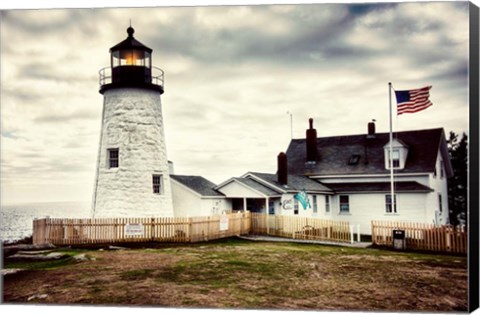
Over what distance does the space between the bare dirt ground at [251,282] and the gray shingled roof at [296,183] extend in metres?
8.51

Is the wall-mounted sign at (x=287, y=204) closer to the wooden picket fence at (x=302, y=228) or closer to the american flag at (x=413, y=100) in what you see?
the wooden picket fence at (x=302, y=228)

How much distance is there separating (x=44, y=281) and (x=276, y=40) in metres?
8.62

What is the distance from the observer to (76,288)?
1219 cm

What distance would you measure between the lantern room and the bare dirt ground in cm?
663

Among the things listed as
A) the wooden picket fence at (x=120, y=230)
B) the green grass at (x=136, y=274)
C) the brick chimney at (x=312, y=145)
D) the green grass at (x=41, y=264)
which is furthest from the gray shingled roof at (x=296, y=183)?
the green grass at (x=41, y=264)

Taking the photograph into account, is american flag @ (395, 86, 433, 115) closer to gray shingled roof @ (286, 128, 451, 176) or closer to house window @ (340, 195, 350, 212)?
gray shingled roof @ (286, 128, 451, 176)

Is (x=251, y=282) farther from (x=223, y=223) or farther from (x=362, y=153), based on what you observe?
(x=362, y=153)

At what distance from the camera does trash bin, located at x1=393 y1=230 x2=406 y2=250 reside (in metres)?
17.4

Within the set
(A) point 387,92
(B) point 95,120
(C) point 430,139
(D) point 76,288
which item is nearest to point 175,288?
(D) point 76,288

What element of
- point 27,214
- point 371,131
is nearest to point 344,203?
point 371,131

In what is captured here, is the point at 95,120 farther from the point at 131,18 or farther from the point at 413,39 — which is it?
the point at 413,39

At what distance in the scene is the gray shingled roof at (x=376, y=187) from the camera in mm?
23608

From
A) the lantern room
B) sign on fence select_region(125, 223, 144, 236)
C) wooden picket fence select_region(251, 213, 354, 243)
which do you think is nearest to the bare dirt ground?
sign on fence select_region(125, 223, 144, 236)

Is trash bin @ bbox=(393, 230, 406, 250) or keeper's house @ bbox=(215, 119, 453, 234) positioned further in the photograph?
keeper's house @ bbox=(215, 119, 453, 234)
